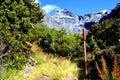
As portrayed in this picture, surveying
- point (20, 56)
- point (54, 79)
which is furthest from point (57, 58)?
point (54, 79)

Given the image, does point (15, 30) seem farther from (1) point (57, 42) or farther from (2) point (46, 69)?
(1) point (57, 42)

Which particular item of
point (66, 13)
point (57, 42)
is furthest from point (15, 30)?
point (66, 13)

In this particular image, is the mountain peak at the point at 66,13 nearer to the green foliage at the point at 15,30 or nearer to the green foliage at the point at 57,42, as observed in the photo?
the green foliage at the point at 57,42

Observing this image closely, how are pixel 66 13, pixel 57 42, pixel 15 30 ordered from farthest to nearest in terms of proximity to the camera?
pixel 66 13, pixel 57 42, pixel 15 30

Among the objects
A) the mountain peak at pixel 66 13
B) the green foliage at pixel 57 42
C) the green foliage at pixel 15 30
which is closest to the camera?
the green foliage at pixel 15 30

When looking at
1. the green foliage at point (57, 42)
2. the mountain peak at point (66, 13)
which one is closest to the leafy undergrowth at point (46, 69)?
the green foliage at point (57, 42)

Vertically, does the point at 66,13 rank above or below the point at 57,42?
above

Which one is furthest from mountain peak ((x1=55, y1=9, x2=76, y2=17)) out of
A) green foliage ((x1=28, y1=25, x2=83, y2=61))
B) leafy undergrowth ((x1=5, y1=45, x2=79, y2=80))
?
leafy undergrowth ((x1=5, y1=45, x2=79, y2=80))

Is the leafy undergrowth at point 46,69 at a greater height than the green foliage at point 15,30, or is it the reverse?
the green foliage at point 15,30

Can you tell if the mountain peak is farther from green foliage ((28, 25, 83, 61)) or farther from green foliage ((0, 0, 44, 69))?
green foliage ((0, 0, 44, 69))

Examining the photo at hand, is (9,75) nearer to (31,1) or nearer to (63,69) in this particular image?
(63,69)

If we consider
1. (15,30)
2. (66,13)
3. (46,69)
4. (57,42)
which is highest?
(66,13)

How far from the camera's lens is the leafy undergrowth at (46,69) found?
656 inches

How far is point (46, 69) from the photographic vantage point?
57.8 ft
